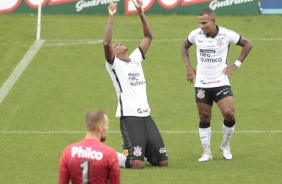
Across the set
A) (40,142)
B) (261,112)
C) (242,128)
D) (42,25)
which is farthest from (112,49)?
(42,25)

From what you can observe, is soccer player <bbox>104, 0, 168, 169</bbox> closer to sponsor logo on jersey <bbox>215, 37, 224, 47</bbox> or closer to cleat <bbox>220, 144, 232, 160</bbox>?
cleat <bbox>220, 144, 232, 160</bbox>

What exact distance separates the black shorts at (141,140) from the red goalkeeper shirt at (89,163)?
5.97 m

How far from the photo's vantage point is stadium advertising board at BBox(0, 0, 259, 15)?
30906 mm

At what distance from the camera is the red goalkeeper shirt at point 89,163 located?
11.0 metres

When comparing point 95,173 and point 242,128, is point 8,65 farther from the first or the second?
point 95,173

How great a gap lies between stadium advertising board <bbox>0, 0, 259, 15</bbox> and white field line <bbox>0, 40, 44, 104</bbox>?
86.4 inches

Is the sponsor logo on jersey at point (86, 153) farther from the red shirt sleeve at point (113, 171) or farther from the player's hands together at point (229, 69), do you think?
the player's hands together at point (229, 69)

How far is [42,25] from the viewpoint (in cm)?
3070

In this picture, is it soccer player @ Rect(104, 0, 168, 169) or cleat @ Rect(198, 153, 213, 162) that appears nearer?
soccer player @ Rect(104, 0, 168, 169)

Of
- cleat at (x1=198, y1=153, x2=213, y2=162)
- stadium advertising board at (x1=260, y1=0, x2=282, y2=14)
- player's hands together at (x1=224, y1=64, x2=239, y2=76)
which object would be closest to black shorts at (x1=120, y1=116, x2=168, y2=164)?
cleat at (x1=198, y1=153, x2=213, y2=162)

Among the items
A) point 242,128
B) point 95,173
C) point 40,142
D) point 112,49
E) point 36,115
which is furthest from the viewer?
point 36,115

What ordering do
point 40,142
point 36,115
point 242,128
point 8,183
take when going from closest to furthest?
point 8,183 < point 40,142 < point 242,128 < point 36,115

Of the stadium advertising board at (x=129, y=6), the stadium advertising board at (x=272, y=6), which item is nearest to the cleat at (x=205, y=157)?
the stadium advertising board at (x=129, y=6)

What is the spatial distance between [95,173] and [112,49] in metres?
6.07
